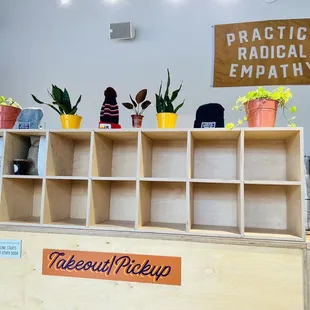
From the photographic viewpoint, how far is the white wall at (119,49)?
2.47 meters

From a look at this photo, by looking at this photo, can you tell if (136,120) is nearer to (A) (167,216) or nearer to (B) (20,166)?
(A) (167,216)

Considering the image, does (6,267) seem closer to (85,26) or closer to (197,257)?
(197,257)

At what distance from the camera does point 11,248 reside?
1.71m

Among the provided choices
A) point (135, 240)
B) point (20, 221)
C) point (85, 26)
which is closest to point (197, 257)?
point (135, 240)

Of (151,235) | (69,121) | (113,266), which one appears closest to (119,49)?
(69,121)

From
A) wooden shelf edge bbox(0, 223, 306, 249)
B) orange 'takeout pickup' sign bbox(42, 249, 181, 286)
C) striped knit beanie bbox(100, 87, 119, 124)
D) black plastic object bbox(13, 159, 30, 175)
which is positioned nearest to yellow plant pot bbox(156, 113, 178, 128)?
striped knit beanie bbox(100, 87, 119, 124)

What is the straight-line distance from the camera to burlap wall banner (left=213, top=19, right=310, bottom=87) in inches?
93.3

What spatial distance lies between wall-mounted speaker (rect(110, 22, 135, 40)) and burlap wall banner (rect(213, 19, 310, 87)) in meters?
0.74

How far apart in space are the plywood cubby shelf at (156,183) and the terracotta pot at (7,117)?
0.25ft

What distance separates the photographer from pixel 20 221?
1765mm

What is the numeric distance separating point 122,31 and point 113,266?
1979mm

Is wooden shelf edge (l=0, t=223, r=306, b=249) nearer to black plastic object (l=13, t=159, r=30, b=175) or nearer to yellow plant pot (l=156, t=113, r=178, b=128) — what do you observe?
black plastic object (l=13, t=159, r=30, b=175)

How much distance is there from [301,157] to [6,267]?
68.8 inches

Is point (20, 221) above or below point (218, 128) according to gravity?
below
